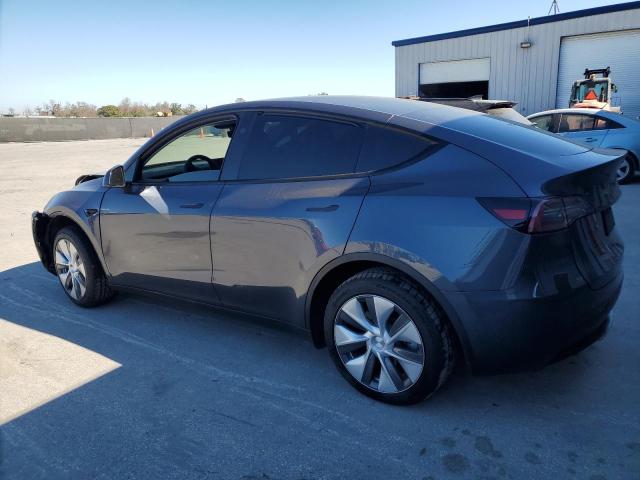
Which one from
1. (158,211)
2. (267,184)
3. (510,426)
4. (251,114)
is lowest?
(510,426)

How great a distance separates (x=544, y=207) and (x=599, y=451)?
115 centimetres

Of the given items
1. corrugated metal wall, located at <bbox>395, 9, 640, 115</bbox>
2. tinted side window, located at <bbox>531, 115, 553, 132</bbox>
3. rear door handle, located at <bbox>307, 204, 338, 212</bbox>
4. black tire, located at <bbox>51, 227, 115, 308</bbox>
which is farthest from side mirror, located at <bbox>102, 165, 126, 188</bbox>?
corrugated metal wall, located at <bbox>395, 9, 640, 115</bbox>

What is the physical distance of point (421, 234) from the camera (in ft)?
7.72

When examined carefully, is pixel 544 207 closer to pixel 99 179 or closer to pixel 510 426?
pixel 510 426

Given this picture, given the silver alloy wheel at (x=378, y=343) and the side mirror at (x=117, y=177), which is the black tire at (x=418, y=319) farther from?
the side mirror at (x=117, y=177)

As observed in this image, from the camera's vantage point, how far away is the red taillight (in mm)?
2162

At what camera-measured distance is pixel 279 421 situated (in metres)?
2.58

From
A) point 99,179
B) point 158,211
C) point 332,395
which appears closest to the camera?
point 332,395

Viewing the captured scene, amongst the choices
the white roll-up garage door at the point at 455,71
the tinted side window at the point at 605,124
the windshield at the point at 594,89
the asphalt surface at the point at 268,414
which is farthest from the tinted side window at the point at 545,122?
the white roll-up garage door at the point at 455,71

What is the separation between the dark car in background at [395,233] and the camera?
2.23 meters

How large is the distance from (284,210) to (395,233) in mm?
711

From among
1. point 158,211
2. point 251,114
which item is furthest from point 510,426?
point 158,211

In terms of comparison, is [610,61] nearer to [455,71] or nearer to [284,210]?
[455,71]

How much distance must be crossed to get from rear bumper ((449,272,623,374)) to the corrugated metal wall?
19681 millimetres
